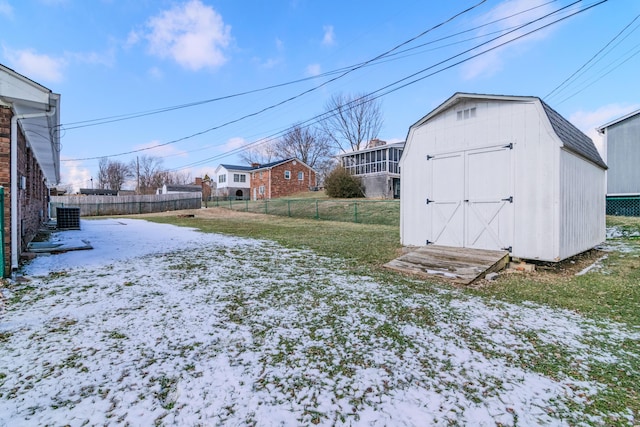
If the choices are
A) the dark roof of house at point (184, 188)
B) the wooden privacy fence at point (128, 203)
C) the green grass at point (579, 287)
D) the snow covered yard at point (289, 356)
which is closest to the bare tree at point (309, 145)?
the dark roof of house at point (184, 188)

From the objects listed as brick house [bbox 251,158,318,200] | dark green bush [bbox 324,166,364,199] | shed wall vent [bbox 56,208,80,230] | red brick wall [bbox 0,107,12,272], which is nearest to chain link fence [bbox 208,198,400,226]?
dark green bush [bbox 324,166,364,199]

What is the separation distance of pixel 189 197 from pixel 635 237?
3000 cm

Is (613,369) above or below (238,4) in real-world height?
below

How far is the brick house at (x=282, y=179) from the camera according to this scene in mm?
33906

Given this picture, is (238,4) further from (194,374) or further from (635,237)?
(635,237)

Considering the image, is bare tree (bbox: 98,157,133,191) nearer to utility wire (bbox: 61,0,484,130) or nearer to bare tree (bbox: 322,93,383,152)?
bare tree (bbox: 322,93,383,152)

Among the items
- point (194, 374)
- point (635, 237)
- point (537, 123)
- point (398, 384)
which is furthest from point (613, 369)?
point (635, 237)

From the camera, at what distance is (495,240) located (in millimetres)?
5891

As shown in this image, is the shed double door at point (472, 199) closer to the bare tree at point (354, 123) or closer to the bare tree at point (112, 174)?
the bare tree at point (354, 123)

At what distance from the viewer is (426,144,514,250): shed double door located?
18.9 ft

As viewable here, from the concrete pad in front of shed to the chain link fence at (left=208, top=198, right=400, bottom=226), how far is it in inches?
327

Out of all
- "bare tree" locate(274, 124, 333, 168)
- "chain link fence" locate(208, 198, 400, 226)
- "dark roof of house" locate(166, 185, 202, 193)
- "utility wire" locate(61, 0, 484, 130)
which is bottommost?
"chain link fence" locate(208, 198, 400, 226)

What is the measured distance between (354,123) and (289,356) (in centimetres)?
3743

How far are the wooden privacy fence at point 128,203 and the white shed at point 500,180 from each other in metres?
Answer: 25.9
